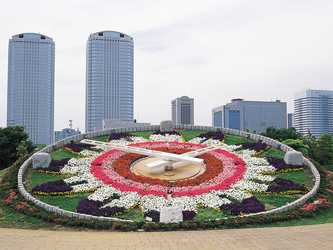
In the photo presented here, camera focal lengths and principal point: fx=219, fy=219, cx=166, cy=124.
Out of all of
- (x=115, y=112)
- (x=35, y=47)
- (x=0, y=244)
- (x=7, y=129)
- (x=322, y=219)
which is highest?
(x=35, y=47)

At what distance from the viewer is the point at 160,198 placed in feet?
38.5

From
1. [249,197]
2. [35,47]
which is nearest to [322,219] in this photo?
[249,197]

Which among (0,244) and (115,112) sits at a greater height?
(115,112)

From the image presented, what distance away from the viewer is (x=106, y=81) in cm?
13262

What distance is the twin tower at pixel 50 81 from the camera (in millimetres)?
118938

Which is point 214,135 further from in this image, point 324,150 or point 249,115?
point 249,115

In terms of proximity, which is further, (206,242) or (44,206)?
(44,206)

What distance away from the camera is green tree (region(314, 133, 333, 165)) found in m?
30.5

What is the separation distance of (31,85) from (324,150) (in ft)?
446

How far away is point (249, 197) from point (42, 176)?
13260 millimetres

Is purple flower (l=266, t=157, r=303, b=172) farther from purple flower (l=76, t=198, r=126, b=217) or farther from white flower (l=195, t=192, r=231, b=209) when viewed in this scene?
purple flower (l=76, t=198, r=126, b=217)

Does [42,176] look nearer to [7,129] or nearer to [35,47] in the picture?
[7,129]

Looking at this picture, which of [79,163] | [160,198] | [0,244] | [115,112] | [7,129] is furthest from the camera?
[115,112]

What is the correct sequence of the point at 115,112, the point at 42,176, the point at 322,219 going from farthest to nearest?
1. the point at 115,112
2. the point at 42,176
3. the point at 322,219
